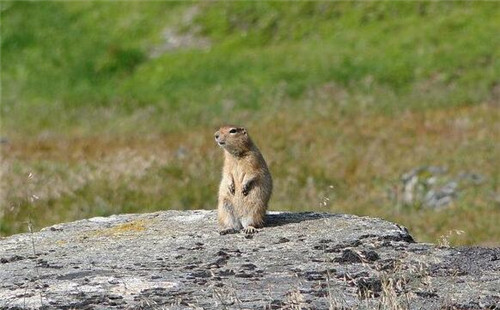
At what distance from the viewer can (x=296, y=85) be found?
41.8m

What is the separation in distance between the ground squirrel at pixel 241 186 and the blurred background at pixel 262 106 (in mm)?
1270

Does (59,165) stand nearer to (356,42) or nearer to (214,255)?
(214,255)

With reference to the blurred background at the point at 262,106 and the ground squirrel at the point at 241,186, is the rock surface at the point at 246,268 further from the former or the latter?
the blurred background at the point at 262,106

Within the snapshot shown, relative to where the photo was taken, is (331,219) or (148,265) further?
(331,219)

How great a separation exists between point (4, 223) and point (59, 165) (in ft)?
19.8

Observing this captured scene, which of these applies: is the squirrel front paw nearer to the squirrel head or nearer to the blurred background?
the squirrel head

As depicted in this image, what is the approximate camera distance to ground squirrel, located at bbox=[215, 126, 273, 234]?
11.1 meters

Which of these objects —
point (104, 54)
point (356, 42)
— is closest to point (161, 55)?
point (104, 54)

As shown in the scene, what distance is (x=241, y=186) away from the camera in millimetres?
11242

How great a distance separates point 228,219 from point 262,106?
1119 inches

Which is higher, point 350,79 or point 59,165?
point 59,165

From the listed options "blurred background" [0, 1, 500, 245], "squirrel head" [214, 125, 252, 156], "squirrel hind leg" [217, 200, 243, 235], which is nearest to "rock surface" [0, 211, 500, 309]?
"squirrel hind leg" [217, 200, 243, 235]

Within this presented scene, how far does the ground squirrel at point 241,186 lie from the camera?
1112cm

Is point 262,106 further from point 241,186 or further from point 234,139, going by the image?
point 241,186
